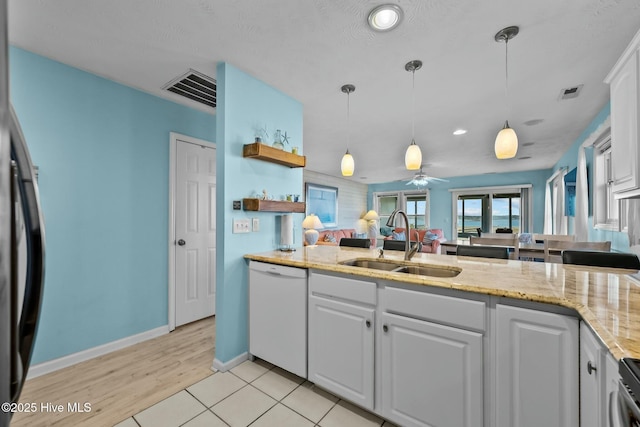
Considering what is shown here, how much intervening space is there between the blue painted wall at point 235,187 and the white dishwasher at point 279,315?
0.39ft

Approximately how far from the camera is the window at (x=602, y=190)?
3.18m

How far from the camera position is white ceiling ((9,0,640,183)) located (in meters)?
1.66

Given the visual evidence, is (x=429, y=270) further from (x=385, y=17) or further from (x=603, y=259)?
(x=385, y=17)

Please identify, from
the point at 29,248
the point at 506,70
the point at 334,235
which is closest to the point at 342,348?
the point at 29,248

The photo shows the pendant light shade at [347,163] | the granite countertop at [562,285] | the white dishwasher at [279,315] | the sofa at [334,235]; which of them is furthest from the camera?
the sofa at [334,235]

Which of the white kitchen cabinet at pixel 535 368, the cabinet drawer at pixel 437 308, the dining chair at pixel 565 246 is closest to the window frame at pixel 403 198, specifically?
the dining chair at pixel 565 246

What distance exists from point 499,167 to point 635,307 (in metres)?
6.66

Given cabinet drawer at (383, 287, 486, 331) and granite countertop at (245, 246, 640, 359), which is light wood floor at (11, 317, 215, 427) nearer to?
granite countertop at (245, 246, 640, 359)

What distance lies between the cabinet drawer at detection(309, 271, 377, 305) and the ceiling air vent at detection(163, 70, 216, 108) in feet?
6.56

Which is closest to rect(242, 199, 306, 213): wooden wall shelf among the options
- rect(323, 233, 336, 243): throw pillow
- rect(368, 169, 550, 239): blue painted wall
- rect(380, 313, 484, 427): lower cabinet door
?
rect(380, 313, 484, 427): lower cabinet door

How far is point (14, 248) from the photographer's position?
44cm

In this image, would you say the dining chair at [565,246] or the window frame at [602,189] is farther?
the window frame at [602,189]

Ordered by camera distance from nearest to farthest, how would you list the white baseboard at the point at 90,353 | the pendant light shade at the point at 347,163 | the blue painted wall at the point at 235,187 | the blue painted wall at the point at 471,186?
the white baseboard at the point at 90,353, the blue painted wall at the point at 235,187, the pendant light shade at the point at 347,163, the blue painted wall at the point at 471,186

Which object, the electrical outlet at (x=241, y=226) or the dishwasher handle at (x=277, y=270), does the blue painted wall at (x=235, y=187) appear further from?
the dishwasher handle at (x=277, y=270)
